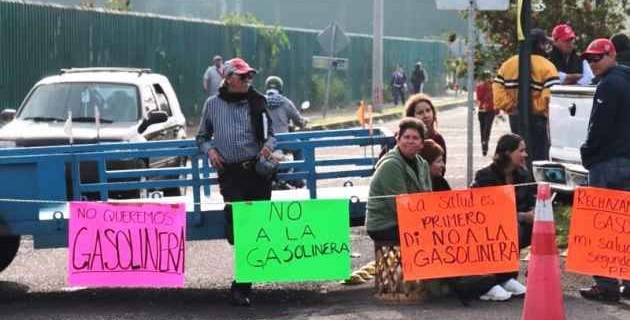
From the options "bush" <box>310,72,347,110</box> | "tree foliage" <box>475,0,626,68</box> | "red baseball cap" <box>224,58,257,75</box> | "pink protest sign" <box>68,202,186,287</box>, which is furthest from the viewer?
"bush" <box>310,72,347,110</box>

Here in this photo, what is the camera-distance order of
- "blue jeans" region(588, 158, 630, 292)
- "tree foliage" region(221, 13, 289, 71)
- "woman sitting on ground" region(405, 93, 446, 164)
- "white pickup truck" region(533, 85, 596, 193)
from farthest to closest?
"tree foliage" region(221, 13, 289, 71) → "white pickup truck" region(533, 85, 596, 193) → "woman sitting on ground" region(405, 93, 446, 164) → "blue jeans" region(588, 158, 630, 292)

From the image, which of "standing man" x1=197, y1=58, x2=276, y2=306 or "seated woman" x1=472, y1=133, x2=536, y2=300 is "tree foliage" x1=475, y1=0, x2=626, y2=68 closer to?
"seated woman" x1=472, y1=133, x2=536, y2=300

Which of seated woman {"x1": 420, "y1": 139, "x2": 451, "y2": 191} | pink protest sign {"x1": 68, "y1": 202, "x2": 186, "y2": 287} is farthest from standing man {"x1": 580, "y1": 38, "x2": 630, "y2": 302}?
pink protest sign {"x1": 68, "y1": 202, "x2": 186, "y2": 287}

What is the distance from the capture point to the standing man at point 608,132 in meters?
9.10

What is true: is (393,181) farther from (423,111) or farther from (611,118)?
(611,118)

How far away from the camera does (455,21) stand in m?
71.9

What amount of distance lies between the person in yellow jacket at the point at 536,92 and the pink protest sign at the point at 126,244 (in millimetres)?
4503

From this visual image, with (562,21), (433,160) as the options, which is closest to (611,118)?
(433,160)

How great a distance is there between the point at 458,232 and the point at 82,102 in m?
6.66

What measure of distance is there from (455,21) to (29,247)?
6020cm

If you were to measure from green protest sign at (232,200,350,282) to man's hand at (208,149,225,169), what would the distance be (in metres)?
0.52

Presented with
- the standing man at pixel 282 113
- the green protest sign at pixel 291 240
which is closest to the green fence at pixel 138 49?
the standing man at pixel 282 113

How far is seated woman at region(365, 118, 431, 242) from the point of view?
9.30 metres

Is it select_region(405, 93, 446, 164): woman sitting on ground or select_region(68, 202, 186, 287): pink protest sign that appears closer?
select_region(68, 202, 186, 287): pink protest sign
